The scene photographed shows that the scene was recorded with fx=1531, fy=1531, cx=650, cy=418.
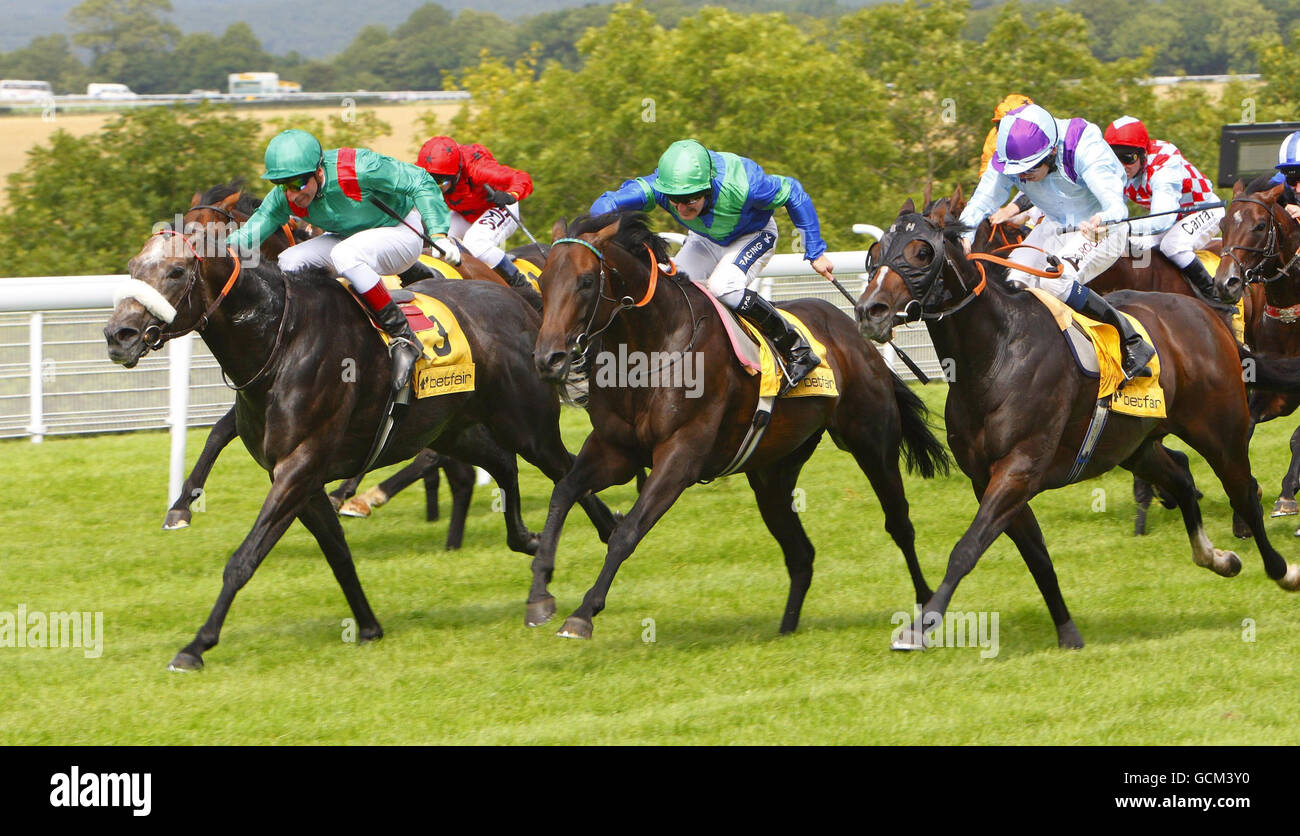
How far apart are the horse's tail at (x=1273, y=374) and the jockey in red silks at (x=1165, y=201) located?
103 centimetres

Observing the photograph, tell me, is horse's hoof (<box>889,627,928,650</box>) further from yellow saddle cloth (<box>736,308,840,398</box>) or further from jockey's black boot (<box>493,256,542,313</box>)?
jockey's black boot (<box>493,256,542,313</box>)

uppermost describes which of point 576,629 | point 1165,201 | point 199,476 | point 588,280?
point 1165,201

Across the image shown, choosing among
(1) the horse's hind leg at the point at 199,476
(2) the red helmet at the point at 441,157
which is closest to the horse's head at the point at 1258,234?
(2) the red helmet at the point at 441,157

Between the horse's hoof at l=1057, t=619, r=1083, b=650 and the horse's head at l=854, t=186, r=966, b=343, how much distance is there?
1351 mm

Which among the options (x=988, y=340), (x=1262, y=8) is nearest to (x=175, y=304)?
(x=988, y=340)

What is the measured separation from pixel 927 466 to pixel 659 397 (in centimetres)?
166

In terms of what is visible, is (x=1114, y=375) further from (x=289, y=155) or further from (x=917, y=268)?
(x=289, y=155)

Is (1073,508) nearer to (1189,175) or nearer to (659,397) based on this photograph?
(1189,175)

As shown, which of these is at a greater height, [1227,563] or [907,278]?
[907,278]

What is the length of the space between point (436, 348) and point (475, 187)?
9.51 feet

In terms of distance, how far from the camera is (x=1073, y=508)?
344 inches

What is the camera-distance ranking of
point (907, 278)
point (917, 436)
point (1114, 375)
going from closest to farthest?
point (907, 278)
point (1114, 375)
point (917, 436)

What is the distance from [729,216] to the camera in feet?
20.9

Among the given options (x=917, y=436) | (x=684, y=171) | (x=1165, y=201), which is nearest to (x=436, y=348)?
(x=684, y=171)
